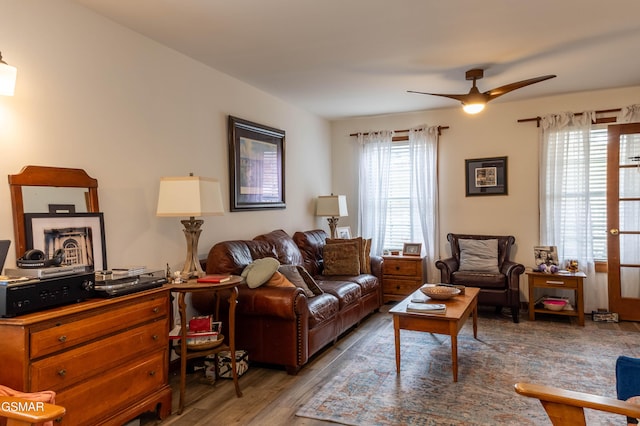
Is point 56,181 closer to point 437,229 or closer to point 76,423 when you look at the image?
point 76,423

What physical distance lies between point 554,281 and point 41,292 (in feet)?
15.3

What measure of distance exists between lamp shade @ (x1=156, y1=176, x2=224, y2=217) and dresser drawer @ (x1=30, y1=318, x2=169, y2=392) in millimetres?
722

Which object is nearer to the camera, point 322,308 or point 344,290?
point 322,308

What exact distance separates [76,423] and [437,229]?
4.58 metres

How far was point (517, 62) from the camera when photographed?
378 cm

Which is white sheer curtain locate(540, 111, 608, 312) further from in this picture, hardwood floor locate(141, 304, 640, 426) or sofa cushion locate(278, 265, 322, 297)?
sofa cushion locate(278, 265, 322, 297)

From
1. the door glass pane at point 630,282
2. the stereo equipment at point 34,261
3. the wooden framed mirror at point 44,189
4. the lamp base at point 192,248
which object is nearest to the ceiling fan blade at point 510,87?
the door glass pane at point 630,282

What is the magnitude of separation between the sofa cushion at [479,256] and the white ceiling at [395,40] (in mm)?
1821

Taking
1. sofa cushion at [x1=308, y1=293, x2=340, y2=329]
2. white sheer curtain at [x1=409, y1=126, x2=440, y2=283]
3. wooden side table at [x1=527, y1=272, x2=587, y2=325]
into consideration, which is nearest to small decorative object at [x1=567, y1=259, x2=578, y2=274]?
wooden side table at [x1=527, y1=272, x2=587, y2=325]

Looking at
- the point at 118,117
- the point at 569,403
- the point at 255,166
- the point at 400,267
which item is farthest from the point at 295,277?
the point at 569,403

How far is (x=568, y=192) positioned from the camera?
4.95 m

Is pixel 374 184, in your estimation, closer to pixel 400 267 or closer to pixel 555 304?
pixel 400 267

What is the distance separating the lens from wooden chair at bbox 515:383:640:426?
1.32 metres

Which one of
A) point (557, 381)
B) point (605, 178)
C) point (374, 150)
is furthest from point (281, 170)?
point (605, 178)
